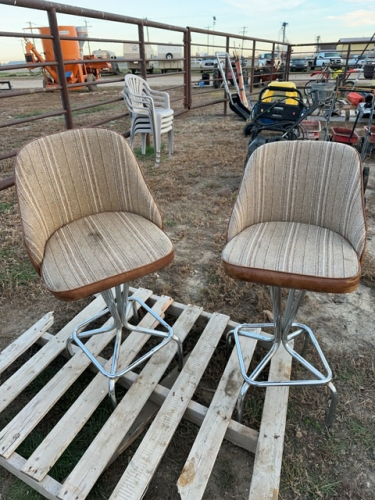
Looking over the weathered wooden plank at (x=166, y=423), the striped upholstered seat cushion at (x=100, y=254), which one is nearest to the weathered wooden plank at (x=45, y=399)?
the weathered wooden plank at (x=166, y=423)

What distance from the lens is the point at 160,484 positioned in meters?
1.15

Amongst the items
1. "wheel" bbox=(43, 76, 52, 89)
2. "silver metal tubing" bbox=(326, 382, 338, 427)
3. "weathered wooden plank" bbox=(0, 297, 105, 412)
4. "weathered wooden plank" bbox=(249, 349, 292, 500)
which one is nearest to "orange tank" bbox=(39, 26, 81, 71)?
"wheel" bbox=(43, 76, 52, 89)

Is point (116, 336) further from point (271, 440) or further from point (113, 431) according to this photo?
point (271, 440)

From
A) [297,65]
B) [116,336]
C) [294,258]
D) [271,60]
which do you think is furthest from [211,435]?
[297,65]

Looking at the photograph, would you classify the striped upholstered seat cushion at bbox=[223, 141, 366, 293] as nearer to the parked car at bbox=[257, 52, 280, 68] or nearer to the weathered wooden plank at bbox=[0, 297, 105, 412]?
the weathered wooden plank at bbox=[0, 297, 105, 412]

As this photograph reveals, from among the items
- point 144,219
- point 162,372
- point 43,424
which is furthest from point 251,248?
point 43,424

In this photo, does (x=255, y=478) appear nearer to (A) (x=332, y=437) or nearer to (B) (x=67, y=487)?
(A) (x=332, y=437)

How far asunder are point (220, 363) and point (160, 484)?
55cm

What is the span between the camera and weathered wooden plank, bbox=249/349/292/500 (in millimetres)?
1044

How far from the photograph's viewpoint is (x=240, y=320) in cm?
178

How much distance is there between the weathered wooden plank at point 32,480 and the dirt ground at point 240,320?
0.06m

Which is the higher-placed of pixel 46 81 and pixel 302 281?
pixel 46 81

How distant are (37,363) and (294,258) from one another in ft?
3.67

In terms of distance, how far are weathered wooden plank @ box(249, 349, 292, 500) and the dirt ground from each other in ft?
0.28
